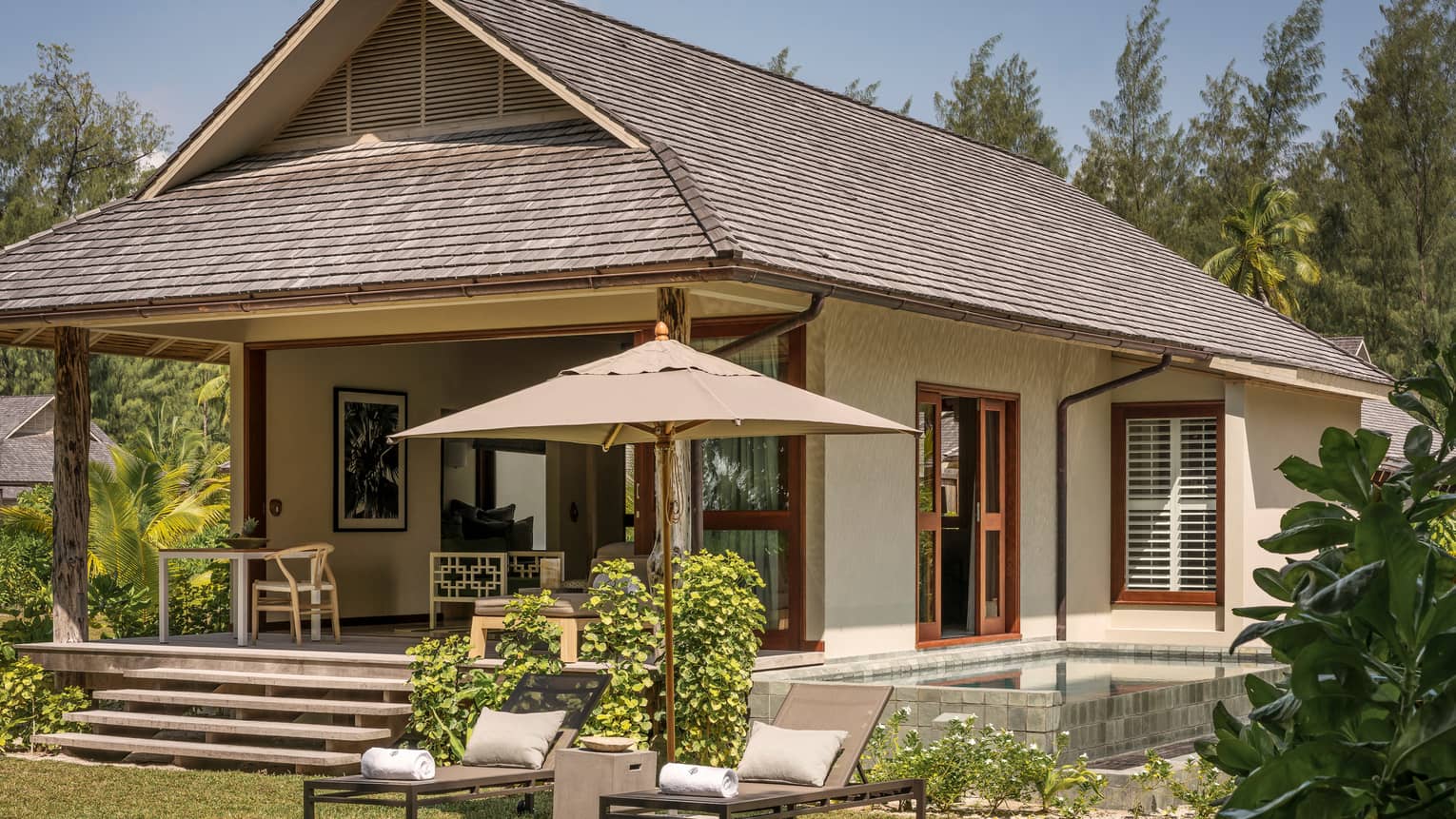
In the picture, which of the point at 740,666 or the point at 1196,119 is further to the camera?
the point at 1196,119

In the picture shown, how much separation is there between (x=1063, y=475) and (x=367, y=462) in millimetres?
6282

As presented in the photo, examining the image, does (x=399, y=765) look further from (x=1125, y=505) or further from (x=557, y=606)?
(x=1125, y=505)

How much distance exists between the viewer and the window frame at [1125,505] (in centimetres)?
1553

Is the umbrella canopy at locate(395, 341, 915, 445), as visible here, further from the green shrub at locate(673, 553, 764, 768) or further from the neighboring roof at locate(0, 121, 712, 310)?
the neighboring roof at locate(0, 121, 712, 310)

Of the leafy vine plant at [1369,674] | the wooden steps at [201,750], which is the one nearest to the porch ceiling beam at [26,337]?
the wooden steps at [201,750]

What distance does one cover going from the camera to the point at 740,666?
382 inches

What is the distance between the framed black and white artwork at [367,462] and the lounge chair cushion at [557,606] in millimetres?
4287

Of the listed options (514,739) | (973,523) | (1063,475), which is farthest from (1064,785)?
(1063,475)

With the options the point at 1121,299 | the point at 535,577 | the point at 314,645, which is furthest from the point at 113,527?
the point at 1121,299

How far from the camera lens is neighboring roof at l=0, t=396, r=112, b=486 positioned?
44.4m

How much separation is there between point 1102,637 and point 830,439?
16.8 feet

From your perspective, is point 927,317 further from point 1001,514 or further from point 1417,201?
point 1417,201

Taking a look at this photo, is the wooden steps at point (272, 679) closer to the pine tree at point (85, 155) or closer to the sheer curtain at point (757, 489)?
the sheer curtain at point (757, 489)

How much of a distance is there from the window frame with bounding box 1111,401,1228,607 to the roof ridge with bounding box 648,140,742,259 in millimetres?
6554
